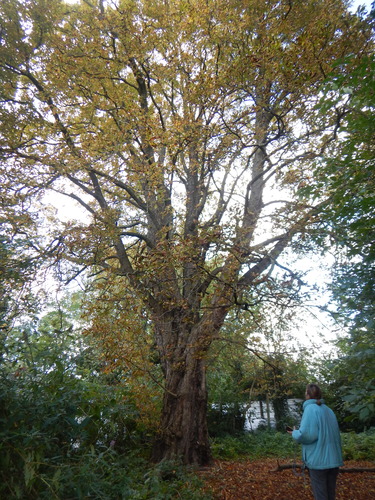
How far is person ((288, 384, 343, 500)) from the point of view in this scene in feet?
11.0

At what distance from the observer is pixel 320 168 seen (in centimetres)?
433

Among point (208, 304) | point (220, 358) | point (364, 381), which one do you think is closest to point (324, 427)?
point (364, 381)

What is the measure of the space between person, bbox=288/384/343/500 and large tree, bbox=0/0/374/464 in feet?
6.98

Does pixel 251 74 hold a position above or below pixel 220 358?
above

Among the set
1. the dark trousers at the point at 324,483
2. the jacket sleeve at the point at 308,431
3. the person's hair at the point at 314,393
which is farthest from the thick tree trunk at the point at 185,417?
the dark trousers at the point at 324,483

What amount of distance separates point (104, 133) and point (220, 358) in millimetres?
5612

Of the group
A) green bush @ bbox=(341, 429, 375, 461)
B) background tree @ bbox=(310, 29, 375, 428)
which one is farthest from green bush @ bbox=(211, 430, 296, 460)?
background tree @ bbox=(310, 29, 375, 428)

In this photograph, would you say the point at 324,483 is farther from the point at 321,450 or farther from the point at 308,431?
the point at 308,431

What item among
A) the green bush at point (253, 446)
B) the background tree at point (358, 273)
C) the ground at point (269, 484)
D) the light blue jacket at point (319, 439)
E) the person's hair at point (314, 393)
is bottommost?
the ground at point (269, 484)

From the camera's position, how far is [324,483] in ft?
11.1

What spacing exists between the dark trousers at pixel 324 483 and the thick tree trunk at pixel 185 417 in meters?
2.91

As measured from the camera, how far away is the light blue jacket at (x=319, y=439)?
3363mm

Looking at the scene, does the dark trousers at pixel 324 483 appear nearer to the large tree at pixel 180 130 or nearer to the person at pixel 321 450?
the person at pixel 321 450

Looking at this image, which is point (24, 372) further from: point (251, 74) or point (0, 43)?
point (0, 43)
